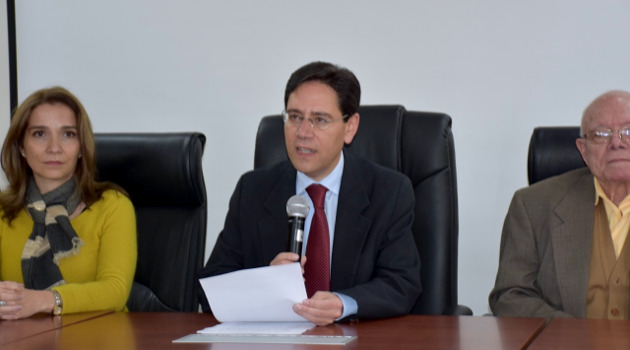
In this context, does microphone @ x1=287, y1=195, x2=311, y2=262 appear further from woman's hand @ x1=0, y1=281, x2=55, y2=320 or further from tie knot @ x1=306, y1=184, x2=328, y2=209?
woman's hand @ x1=0, y1=281, x2=55, y2=320

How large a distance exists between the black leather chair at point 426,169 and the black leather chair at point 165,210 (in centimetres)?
29

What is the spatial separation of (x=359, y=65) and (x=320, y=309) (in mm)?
1726

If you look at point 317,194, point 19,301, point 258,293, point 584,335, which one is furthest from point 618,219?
point 19,301

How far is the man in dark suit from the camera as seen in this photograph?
238 cm

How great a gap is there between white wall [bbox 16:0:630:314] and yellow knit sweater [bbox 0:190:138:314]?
0.98 meters

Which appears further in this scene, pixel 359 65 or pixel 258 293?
pixel 359 65

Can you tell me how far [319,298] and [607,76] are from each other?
1.77 meters

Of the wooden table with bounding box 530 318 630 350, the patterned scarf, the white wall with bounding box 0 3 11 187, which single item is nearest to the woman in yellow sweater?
the patterned scarf

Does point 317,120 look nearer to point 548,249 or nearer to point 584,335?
point 548,249

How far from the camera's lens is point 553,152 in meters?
2.67

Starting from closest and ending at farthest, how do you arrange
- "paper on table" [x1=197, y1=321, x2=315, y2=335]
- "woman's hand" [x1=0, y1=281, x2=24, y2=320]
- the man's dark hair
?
"paper on table" [x1=197, y1=321, x2=315, y2=335], "woman's hand" [x1=0, y1=281, x2=24, y2=320], the man's dark hair

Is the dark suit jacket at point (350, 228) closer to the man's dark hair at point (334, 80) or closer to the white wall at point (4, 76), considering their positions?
the man's dark hair at point (334, 80)

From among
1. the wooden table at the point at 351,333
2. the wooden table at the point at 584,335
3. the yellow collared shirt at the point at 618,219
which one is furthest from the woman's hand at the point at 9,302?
the yellow collared shirt at the point at 618,219

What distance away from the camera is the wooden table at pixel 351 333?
175 cm
